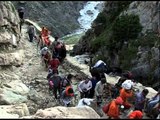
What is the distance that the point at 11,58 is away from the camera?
28000 millimetres

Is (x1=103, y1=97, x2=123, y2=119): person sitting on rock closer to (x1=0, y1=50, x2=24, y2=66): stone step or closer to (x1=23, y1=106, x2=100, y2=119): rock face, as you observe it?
(x1=23, y1=106, x2=100, y2=119): rock face

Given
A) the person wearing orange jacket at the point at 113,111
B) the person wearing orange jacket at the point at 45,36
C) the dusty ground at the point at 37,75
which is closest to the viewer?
the person wearing orange jacket at the point at 113,111

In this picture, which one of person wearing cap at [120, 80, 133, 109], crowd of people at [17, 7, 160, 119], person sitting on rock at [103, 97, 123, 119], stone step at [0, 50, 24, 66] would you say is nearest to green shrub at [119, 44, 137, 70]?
crowd of people at [17, 7, 160, 119]

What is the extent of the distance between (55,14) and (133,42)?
72.6 metres

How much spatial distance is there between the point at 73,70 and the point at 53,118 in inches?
455

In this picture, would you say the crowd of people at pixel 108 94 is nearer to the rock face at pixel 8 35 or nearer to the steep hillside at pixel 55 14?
the rock face at pixel 8 35

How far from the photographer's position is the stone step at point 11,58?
27186 mm

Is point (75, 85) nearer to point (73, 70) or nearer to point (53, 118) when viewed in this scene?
point (73, 70)

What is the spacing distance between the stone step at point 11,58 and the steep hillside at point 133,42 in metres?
4.86

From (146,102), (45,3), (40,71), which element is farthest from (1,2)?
(45,3)

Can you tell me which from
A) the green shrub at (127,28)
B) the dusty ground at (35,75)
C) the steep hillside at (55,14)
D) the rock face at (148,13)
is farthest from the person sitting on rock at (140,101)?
the steep hillside at (55,14)

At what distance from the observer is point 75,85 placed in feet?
81.8

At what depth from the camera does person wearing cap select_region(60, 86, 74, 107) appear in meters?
19.6

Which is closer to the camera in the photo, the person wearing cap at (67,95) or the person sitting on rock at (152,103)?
the person sitting on rock at (152,103)
